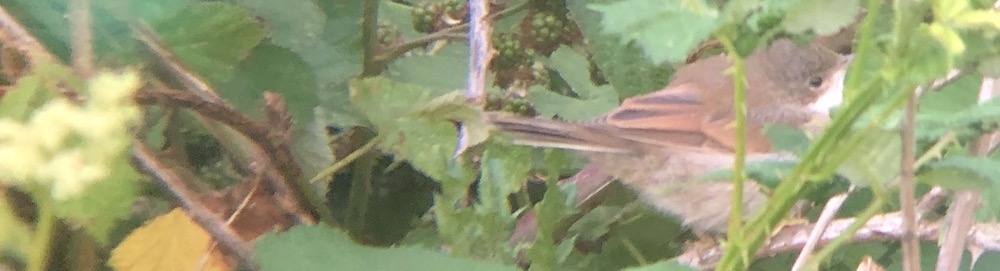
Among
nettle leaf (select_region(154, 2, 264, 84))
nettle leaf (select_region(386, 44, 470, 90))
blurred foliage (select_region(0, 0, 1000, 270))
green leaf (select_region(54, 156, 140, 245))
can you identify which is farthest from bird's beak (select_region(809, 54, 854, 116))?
green leaf (select_region(54, 156, 140, 245))

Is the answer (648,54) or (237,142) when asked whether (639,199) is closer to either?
(237,142)

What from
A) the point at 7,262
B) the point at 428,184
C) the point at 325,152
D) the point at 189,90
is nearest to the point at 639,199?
the point at 428,184

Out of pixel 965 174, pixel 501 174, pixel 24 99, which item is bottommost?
pixel 965 174

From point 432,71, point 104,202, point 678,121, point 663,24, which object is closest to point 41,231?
point 104,202

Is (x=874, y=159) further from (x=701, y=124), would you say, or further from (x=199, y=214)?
(x=701, y=124)

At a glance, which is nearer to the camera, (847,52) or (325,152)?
(325,152)

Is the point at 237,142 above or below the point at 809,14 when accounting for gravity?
above

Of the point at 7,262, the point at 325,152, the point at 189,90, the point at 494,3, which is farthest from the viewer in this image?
the point at 494,3
